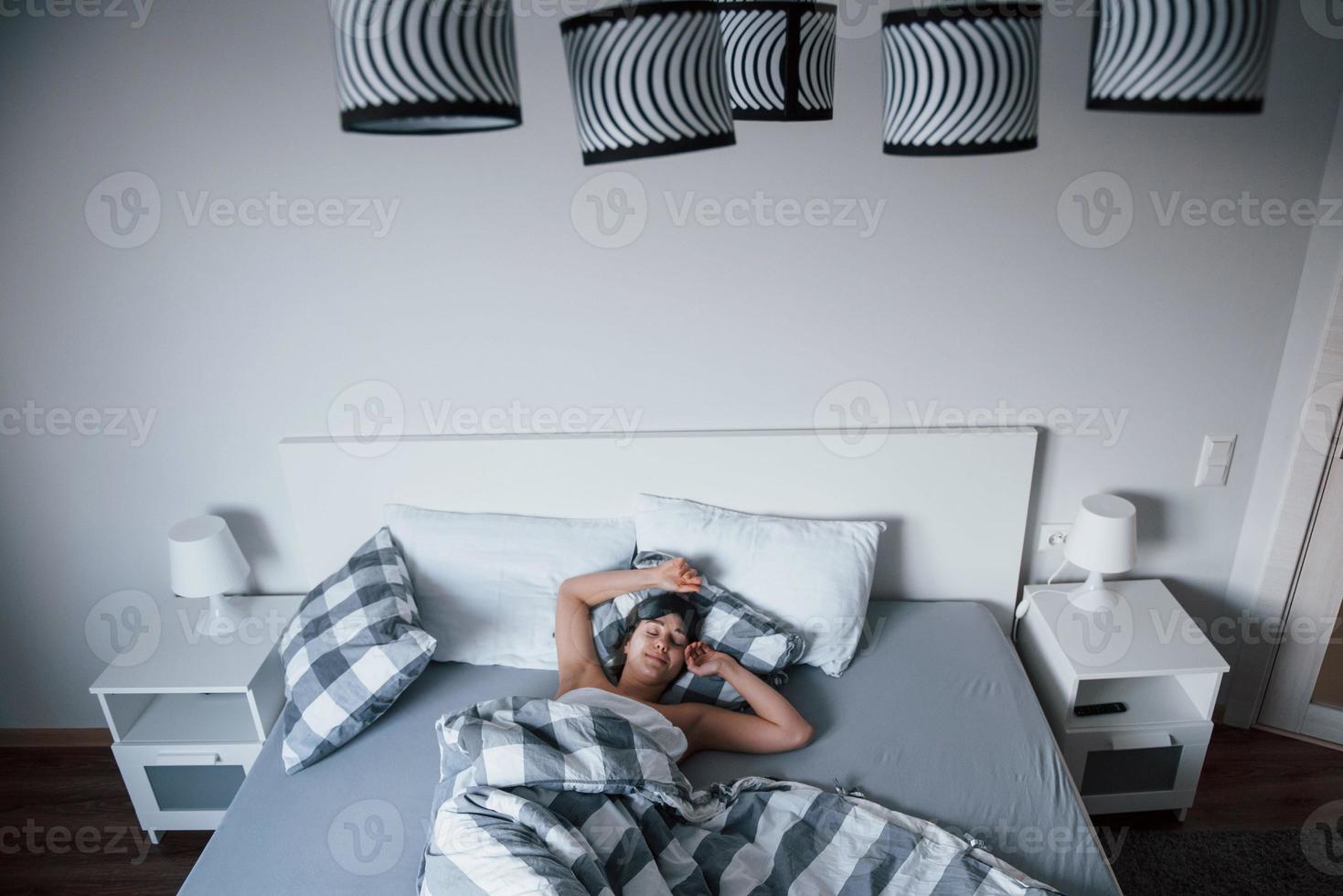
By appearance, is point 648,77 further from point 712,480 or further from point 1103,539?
point 1103,539

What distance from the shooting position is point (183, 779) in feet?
7.07

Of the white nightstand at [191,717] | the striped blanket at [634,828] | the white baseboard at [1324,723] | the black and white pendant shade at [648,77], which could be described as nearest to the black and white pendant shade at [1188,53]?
the black and white pendant shade at [648,77]

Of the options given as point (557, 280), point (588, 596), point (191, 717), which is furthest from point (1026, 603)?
point (191, 717)

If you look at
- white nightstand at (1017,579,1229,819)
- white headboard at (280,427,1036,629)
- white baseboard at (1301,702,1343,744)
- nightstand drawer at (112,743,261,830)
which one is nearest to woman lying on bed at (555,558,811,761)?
white headboard at (280,427,1036,629)

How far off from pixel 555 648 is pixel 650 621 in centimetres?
27

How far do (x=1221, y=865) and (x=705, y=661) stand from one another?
1367 mm

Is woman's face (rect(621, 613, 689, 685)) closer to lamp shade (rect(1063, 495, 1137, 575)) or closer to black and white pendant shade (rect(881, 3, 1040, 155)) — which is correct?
lamp shade (rect(1063, 495, 1137, 575))

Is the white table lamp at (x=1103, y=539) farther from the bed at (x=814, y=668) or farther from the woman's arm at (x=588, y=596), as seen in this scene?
the woman's arm at (x=588, y=596)

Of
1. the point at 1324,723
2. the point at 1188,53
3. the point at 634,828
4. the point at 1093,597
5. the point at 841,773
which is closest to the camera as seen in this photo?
the point at 1188,53

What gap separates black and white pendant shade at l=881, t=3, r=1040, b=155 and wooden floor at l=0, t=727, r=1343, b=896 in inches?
79.3

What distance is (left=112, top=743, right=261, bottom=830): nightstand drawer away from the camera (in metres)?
2.11

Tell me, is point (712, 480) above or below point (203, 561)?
above

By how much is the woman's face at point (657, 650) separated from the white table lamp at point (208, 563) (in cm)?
105

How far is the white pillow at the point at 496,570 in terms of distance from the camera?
6.87 ft
